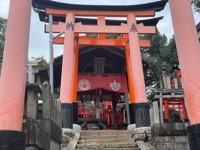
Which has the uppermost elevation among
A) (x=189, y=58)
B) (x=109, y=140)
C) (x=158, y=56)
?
(x=158, y=56)

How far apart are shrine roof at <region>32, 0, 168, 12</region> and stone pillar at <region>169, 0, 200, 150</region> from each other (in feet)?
23.9

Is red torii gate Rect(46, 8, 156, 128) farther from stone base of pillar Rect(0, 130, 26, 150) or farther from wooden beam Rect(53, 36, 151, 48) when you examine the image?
stone base of pillar Rect(0, 130, 26, 150)

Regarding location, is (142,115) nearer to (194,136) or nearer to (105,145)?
(105,145)

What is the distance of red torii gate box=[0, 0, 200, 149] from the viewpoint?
3.64 m

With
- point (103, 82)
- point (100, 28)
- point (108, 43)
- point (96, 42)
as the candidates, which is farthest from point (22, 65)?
point (103, 82)

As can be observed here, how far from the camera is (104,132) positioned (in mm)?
9336

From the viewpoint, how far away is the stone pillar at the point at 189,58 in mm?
4199

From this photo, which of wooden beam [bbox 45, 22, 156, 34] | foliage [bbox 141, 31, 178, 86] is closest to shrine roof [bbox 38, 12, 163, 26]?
wooden beam [bbox 45, 22, 156, 34]

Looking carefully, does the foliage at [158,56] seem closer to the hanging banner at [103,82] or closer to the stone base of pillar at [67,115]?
the hanging banner at [103,82]

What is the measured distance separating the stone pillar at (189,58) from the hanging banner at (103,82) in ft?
29.9

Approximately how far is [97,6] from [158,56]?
1241 centimetres

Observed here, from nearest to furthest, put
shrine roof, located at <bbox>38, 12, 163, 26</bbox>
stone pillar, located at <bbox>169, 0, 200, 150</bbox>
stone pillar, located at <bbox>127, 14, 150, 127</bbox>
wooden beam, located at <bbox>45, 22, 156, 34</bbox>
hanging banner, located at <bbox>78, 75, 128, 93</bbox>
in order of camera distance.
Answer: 1. stone pillar, located at <bbox>169, 0, 200, 150</bbox>
2. stone pillar, located at <bbox>127, 14, 150, 127</bbox>
3. wooden beam, located at <bbox>45, 22, 156, 34</bbox>
4. shrine roof, located at <bbox>38, 12, 163, 26</bbox>
5. hanging banner, located at <bbox>78, 75, 128, 93</bbox>

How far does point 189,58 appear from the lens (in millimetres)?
4441

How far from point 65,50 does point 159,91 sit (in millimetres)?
4039
